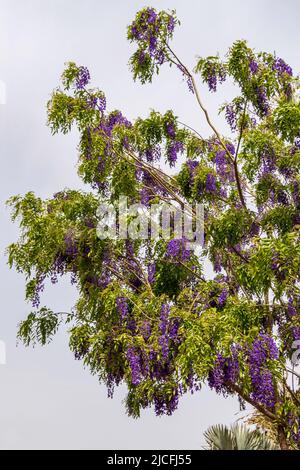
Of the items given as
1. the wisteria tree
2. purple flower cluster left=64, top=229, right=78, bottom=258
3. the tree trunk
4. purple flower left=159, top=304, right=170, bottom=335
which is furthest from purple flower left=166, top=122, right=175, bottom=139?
the tree trunk

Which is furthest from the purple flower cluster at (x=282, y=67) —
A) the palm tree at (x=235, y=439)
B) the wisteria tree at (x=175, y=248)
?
the palm tree at (x=235, y=439)

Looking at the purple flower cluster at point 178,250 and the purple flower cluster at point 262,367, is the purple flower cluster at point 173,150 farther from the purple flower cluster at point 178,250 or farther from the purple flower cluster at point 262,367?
the purple flower cluster at point 262,367

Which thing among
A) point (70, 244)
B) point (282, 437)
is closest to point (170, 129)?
point (70, 244)

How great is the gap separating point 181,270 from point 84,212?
82.6 inches

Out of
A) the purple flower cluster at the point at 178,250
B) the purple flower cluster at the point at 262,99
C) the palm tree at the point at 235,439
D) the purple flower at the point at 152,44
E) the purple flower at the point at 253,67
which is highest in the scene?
the purple flower at the point at 152,44

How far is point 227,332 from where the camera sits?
10336 mm

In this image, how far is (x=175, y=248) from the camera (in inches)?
495

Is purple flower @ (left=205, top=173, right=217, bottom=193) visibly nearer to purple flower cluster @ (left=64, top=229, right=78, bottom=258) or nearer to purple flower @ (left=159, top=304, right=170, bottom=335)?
purple flower cluster @ (left=64, top=229, right=78, bottom=258)

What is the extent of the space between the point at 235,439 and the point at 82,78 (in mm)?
8341

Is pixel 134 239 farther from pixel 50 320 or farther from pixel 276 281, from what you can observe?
pixel 276 281

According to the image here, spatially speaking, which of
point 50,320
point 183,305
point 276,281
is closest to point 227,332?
point 276,281

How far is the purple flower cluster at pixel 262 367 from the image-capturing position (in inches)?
409

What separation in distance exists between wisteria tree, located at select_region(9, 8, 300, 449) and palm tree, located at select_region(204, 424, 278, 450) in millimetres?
2344

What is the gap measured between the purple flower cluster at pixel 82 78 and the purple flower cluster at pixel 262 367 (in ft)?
20.3
